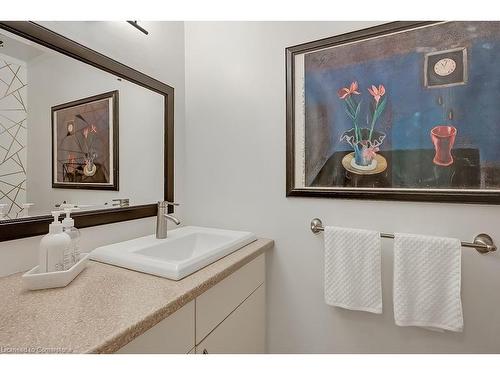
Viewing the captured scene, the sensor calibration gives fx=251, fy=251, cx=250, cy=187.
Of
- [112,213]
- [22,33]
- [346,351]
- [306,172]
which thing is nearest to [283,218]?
[306,172]

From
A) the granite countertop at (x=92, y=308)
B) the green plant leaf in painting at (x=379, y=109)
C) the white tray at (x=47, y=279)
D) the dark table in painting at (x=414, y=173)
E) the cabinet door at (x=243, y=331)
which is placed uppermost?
the green plant leaf in painting at (x=379, y=109)

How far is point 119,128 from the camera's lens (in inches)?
43.9

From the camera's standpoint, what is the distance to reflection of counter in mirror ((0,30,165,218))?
793 millimetres

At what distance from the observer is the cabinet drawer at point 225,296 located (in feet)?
2.52

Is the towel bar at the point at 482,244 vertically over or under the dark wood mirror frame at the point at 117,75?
under

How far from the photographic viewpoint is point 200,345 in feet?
2.49

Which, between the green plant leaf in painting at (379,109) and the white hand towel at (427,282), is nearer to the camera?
the white hand towel at (427,282)

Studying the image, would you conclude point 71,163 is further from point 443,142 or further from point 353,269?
point 443,142

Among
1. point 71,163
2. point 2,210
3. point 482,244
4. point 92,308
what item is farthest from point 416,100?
point 2,210

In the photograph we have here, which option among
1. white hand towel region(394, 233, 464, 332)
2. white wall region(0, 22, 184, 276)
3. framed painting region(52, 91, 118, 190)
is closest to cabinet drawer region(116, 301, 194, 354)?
white wall region(0, 22, 184, 276)

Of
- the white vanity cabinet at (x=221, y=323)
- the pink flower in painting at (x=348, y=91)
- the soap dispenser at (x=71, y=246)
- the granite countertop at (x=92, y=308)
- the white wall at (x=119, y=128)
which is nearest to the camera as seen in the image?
the granite countertop at (x=92, y=308)

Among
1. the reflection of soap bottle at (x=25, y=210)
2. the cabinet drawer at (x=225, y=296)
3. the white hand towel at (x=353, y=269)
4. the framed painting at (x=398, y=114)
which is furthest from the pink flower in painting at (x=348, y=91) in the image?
the reflection of soap bottle at (x=25, y=210)

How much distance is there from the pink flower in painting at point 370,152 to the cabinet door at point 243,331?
2.49 feet

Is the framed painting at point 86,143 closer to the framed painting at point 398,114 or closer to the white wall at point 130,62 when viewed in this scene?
the white wall at point 130,62
